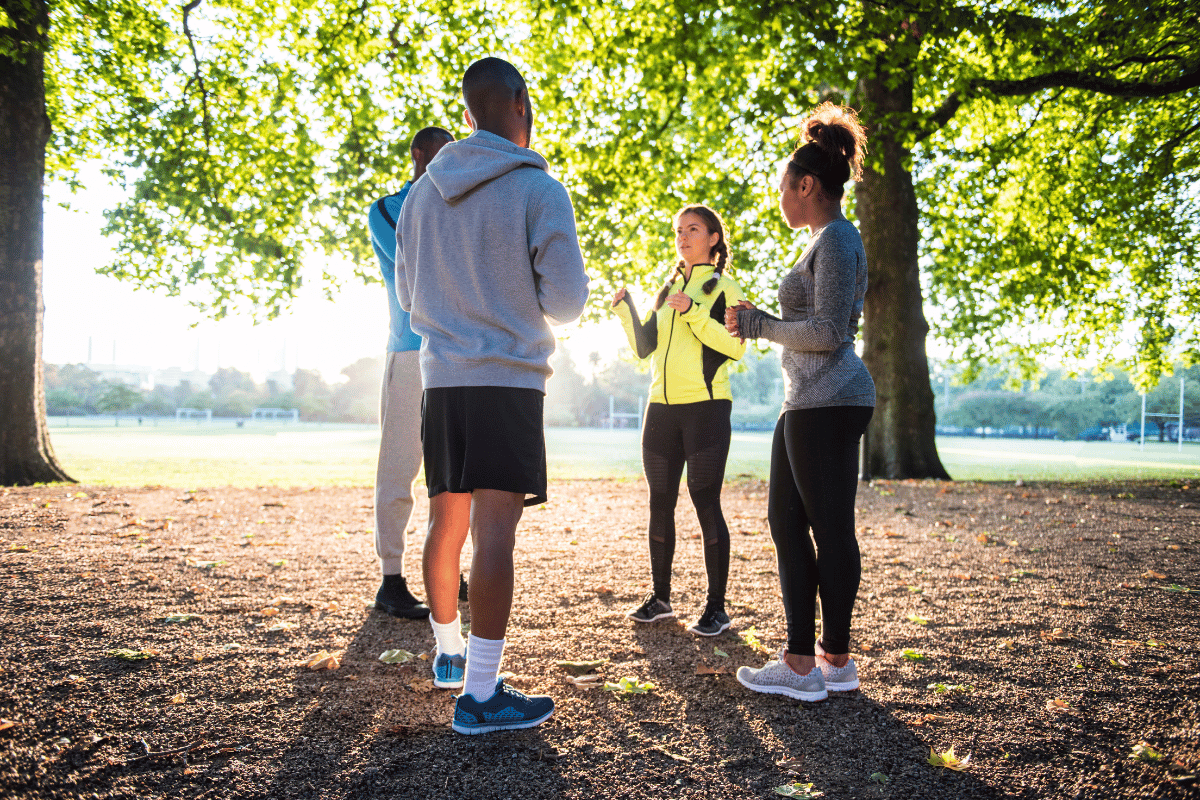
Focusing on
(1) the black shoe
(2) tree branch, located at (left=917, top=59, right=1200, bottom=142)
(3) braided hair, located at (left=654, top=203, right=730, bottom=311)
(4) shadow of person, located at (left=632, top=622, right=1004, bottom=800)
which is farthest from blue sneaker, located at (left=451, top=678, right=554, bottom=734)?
(2) tree branch, located at (left=917, top=59, right=1200, bottom=142)

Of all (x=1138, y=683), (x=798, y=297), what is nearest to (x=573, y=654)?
(x=798, y=297)

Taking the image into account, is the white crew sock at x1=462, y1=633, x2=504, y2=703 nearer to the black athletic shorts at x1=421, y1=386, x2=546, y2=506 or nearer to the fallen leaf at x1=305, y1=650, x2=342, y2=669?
the black athletic shorts at x1=421, y1=386, x2=546, y2=506

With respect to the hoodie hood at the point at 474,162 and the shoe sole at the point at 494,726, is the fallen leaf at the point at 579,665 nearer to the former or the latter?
the shoe sole at the point at 494,726

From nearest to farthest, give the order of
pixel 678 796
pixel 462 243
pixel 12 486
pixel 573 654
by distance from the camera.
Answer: pixel 678 796, pixel 462 243, pixel 573 654, pixel 12 486

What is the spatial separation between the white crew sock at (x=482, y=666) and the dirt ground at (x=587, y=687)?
0.16m

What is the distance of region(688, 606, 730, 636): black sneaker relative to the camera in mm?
3555

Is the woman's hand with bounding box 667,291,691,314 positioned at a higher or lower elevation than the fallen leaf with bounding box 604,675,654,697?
higher

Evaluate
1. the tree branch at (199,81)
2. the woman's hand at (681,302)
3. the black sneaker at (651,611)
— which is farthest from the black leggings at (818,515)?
the tree branch at (199,81)

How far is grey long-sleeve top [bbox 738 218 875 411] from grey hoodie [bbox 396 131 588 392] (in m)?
0.89

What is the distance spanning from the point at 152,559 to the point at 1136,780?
554 cm

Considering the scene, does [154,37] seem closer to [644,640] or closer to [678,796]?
[644,640]

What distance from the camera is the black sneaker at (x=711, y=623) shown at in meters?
3.55

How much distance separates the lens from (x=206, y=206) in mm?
13328

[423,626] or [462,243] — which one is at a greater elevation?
[462,243]
